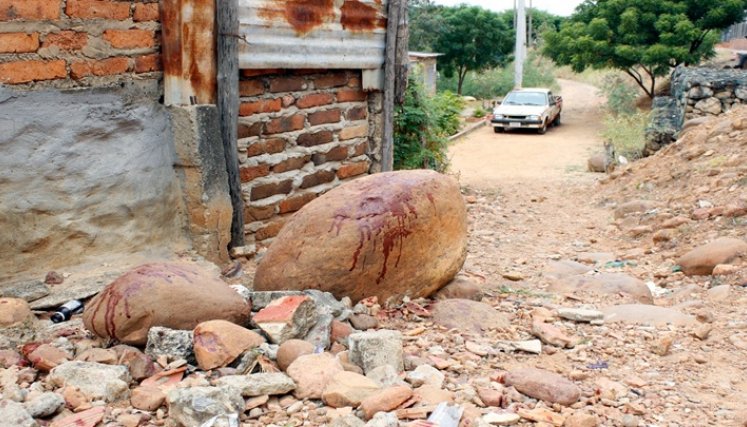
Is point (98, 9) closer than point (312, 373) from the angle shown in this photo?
No

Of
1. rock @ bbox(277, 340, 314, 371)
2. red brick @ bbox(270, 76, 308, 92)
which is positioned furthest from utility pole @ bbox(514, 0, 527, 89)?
rock @ bbox(277, 340, 314, 371)

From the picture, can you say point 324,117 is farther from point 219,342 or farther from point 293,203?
point 219,342

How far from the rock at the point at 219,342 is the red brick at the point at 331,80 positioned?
3.02m

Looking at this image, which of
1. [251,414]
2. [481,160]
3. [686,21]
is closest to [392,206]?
[251,414]

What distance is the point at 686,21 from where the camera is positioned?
22.1 meters

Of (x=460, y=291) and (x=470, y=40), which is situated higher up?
(x=470, y=40)

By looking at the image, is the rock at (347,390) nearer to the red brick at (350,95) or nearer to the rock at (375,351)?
the rock at (375,351)

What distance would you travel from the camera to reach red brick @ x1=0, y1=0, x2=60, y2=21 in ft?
12.6

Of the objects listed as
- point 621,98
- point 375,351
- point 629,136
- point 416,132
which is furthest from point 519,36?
point 375,351

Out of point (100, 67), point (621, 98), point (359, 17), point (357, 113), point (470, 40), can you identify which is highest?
point (470, 40)

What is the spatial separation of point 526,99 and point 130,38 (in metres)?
20.4

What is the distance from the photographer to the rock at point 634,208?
8229 mm

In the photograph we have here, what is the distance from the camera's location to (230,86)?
15.9 ft

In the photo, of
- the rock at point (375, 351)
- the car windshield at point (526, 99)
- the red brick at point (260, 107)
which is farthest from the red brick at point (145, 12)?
the car windshield at point (526, 99)
